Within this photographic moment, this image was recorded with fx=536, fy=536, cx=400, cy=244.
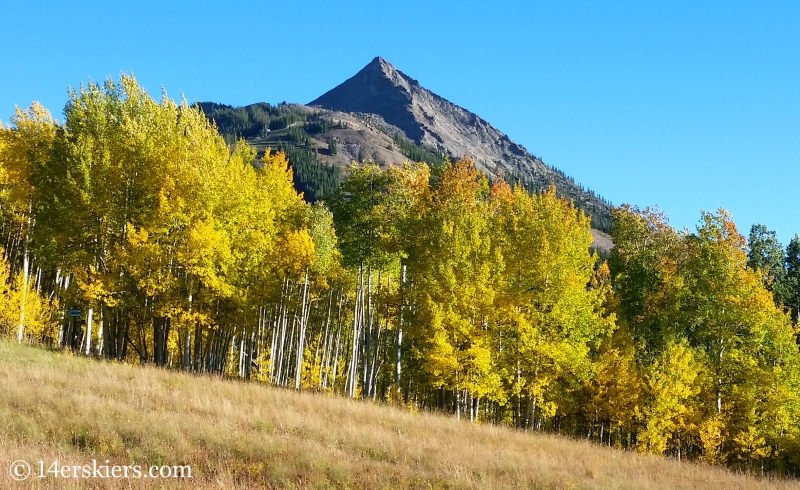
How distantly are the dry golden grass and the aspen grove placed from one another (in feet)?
15.6

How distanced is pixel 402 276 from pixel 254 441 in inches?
604

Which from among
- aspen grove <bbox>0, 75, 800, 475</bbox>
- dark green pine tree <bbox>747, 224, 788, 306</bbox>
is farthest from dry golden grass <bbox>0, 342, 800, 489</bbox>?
dark green pine tree <bbox>747, 224, 788, 306</bbox>

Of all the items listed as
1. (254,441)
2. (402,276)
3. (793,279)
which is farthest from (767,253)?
(254,441)

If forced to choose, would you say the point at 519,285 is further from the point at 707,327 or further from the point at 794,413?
the point at 794,413

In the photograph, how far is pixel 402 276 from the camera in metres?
27.3

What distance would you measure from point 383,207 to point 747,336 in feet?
73.2

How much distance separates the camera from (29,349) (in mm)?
20688

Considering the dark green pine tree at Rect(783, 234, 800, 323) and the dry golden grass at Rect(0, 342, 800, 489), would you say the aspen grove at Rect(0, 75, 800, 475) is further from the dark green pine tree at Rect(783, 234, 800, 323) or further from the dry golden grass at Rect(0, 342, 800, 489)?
the dark green pine tree at Rect(783, 234, 800, 323)

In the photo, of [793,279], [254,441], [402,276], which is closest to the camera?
[254,441]

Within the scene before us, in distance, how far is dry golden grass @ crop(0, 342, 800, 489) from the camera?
11.1 m

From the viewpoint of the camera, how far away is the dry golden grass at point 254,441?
1106 centimetres

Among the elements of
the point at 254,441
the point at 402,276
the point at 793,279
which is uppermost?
the point at 793,279

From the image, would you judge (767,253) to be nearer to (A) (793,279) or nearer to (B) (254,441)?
(A) (793,279)

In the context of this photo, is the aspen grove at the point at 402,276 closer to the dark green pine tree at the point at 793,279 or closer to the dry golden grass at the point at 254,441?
the dry golden grass at the point at 254,441
